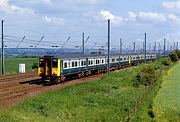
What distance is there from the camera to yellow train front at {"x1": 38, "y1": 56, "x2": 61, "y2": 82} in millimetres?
39094

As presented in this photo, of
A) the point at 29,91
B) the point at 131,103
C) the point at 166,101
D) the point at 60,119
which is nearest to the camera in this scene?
the point at 60,119

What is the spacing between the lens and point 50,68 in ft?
129

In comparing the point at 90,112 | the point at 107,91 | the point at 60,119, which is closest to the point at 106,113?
the point at 90,112

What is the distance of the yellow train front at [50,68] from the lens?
39094 millimetres

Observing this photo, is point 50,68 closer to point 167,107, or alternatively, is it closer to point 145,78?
point 145,78

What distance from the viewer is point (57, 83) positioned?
4022cm

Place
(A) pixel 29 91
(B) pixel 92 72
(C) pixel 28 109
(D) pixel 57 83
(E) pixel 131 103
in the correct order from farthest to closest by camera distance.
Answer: (B) pixel 92 72, (D) pixel 57 83, (A) pixel 29 91, (E) pixel 131 103, (C) pixel 28 109

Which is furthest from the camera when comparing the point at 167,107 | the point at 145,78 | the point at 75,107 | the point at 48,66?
the point at 145,78

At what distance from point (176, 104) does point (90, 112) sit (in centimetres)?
680

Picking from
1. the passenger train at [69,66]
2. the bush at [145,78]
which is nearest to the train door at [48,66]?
the passenger train at [69,66]

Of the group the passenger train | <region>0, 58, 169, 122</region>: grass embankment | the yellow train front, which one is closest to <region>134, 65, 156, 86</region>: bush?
the passenger train

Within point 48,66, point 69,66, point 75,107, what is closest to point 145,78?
point 69,66

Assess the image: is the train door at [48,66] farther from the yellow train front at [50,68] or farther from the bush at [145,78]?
the bush at [145,78]

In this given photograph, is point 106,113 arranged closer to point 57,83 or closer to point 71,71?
point 57,83
